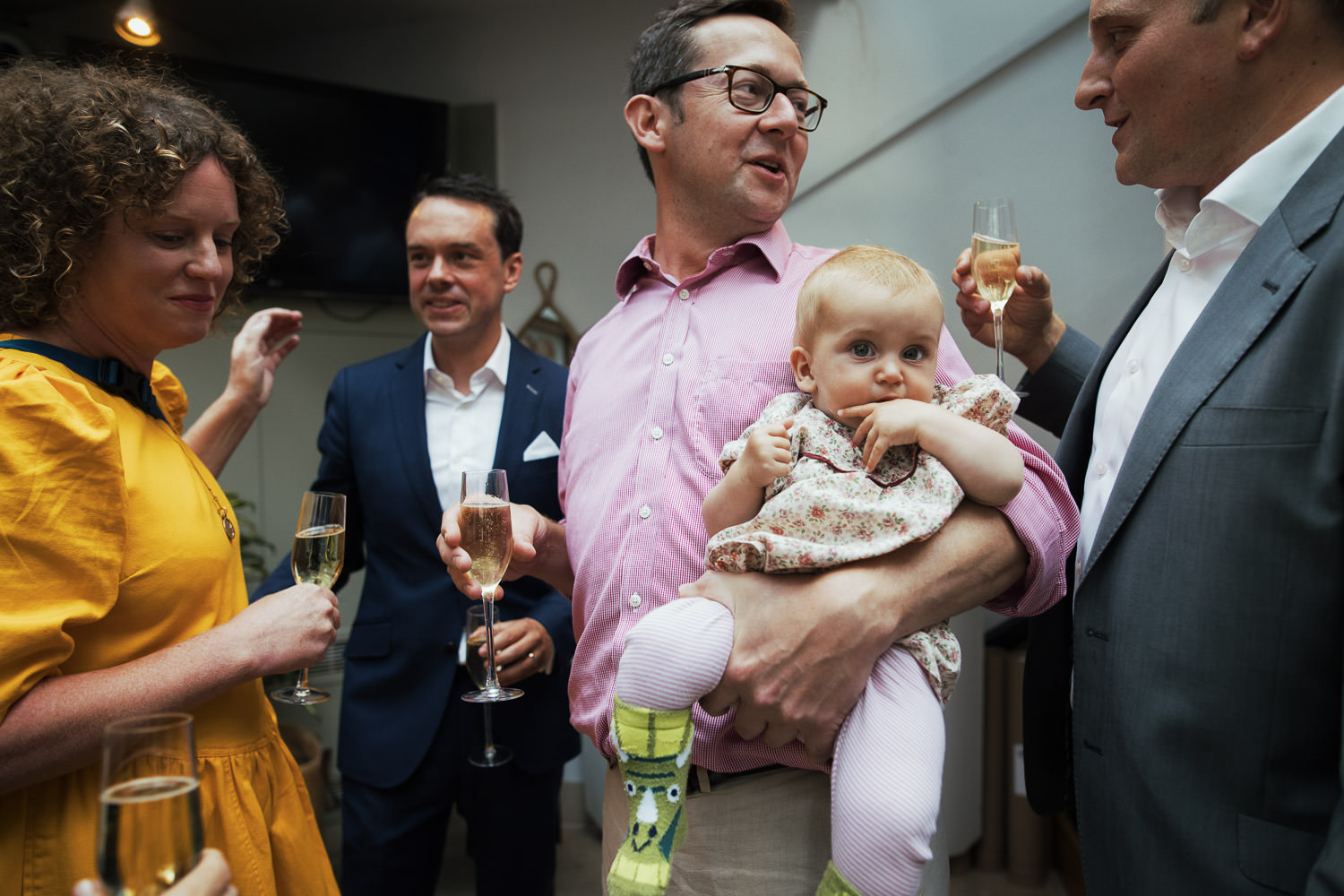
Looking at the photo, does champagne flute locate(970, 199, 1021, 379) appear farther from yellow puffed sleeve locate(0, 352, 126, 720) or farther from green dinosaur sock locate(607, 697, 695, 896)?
yellow puffed sleeve locate(0, 352, 126, 720)

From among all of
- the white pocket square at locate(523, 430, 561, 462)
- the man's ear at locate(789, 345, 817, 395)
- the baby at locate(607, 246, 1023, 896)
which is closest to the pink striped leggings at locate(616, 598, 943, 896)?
the baby at locate(607, 246, 1023, 896)

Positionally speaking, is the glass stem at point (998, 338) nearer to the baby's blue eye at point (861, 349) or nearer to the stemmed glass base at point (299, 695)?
the baby's blue eye at point (861, 349)

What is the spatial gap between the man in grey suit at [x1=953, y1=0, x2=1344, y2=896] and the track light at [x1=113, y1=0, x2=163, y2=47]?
462cm

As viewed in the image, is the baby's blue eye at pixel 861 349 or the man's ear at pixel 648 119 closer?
the baby's blue eye at pixel 861 349

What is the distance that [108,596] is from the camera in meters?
1.26

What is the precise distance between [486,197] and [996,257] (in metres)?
1.85

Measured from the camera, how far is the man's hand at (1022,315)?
2.03 meters

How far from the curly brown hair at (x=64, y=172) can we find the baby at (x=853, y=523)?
3.55 feet

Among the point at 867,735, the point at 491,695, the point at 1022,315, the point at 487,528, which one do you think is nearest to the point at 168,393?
the point at 487,528

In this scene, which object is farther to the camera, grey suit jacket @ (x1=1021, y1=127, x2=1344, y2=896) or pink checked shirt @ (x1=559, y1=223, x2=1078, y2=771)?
pink checked shirt @ (x1=559, y1=223, x2=1078, y2=771)

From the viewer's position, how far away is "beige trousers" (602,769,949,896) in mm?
1358

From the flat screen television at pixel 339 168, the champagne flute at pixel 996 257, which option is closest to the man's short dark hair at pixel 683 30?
the champagne flute at pixel 996 257

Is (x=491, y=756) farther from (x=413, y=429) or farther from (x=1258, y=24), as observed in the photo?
(x=1258, y=24)

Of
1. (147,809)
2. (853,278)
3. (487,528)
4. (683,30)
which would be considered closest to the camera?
(147,809)
